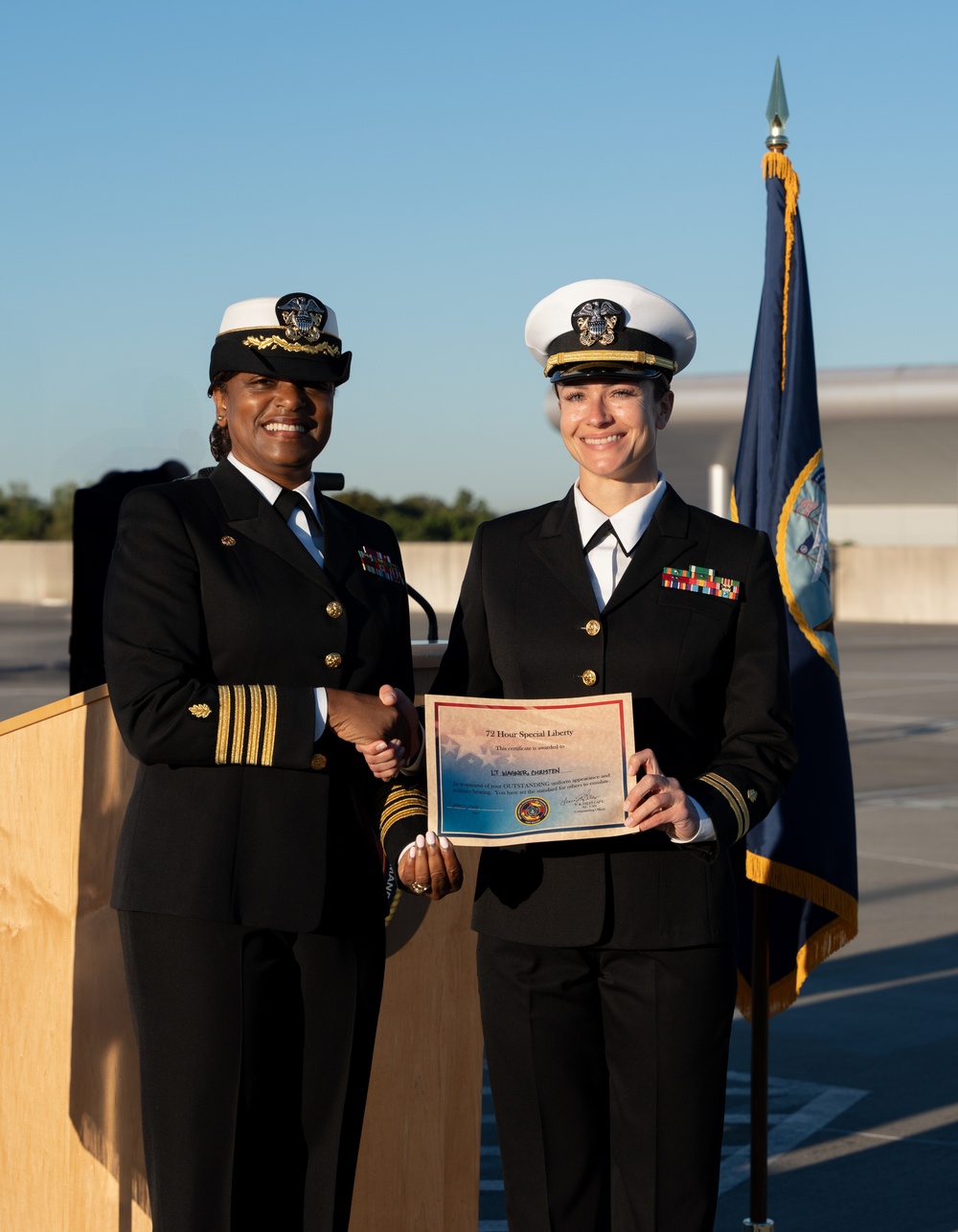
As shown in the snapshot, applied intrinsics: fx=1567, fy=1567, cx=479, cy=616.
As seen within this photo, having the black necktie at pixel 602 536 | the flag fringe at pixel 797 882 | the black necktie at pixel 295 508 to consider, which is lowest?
the flag fringe at pixel 797 882

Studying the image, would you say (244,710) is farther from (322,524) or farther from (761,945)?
(761,945)

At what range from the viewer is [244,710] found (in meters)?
2.50

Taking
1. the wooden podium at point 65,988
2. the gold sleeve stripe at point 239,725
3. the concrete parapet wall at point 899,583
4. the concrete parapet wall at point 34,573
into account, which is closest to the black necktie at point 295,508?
the gold sleeve stripe at point 239,725

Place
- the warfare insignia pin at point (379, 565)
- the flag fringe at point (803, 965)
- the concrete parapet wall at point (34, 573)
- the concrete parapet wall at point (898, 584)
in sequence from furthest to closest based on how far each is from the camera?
the concrete parapet wall at point (898, 584) < the concrete parapet wall at point (34, 573) < the flag fringe at point (803, 965) < the warfare insignia pin at point (379, 565)

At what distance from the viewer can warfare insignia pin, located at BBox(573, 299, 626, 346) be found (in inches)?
104

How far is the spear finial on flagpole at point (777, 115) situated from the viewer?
13.3 ft

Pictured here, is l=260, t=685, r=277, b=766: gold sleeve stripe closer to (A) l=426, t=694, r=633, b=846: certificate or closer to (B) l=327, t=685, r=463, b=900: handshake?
(B) l=327, t=685, r=463, b=900: handshake

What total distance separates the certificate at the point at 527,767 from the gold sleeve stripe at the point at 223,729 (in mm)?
327

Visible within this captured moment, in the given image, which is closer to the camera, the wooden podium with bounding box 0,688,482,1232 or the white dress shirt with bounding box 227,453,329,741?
the white dress shirt with bounding box 227,453,329,741

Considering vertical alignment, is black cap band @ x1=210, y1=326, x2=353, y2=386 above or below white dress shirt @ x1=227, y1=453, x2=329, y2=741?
above

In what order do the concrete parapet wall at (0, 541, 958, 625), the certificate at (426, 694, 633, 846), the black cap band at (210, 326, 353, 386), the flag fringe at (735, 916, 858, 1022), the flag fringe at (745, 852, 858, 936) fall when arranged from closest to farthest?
1. the certificate at (426, 694, 633, 846)
2. the black cap band at (210, 326, 353, 386)
3. the flag fringe at (745, 852, 858, 936)
4. the flag fringe at (735, 916, 858, 1022)
5. the concrete parapet wall at (0, 541, 958, 625)

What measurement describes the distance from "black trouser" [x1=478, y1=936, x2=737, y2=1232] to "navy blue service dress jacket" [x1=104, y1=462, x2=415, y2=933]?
34cm

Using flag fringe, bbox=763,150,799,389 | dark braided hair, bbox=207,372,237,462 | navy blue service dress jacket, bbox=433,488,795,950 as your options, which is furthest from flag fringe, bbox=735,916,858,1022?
dark braided hair, bbox=207,372,237,462

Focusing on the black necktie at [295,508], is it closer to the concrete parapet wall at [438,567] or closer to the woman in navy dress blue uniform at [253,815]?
the woman in navy dress blue uniform at [253,815]
